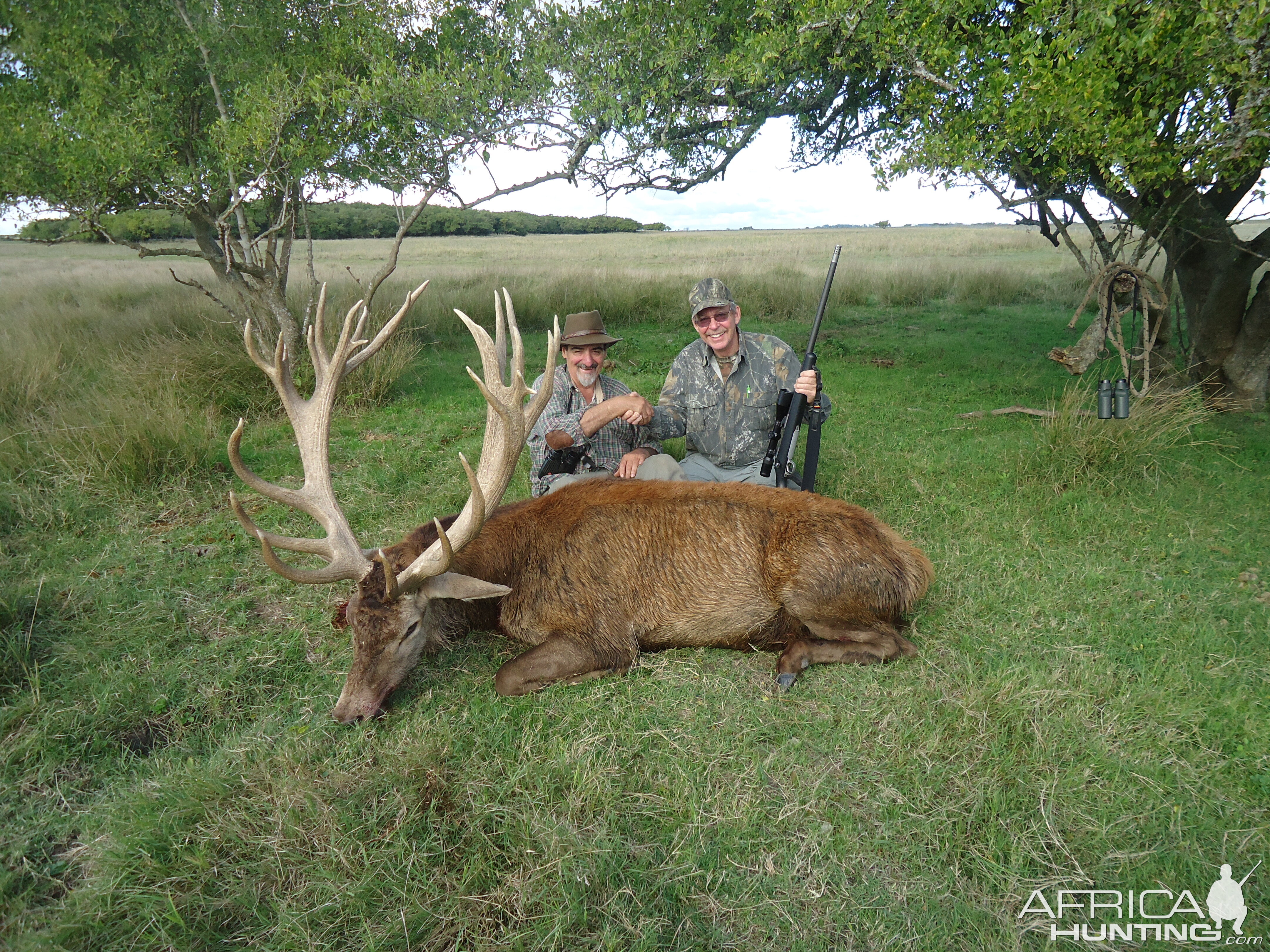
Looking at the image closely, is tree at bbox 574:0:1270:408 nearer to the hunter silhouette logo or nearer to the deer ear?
the hunter silhouette logo

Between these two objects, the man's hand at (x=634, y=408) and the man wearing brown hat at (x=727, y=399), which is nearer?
the man's hand at (x=634, y=408)

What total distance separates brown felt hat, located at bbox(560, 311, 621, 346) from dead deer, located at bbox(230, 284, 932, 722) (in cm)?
109

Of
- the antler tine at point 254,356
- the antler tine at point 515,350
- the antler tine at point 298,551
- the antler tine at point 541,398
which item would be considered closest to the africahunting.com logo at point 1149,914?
the antler tine at point 541,398

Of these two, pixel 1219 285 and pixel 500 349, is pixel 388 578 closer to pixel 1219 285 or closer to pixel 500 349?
pixel 500 349

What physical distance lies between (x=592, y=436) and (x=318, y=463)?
193cm

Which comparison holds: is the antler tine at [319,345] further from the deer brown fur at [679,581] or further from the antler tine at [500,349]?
the deer brown fur at [679,581]

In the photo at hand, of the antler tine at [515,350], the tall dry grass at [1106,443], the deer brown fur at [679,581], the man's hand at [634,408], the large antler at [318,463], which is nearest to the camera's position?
the large antler at [318,463]

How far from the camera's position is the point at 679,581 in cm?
366

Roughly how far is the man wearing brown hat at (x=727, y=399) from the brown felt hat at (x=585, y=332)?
639 mm

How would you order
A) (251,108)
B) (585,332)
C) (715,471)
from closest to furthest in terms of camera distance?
(585,332), (715,471), (251,108)

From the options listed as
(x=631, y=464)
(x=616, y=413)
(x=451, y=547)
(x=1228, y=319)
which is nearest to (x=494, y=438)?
(x=451, y=547)

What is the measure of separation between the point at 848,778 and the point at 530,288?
1416cm

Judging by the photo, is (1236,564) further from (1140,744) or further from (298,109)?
(298,109)

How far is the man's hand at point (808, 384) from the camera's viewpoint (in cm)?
478
